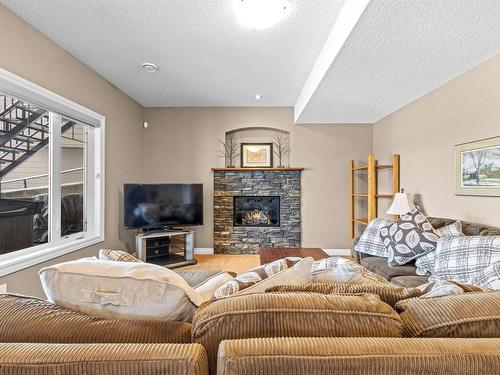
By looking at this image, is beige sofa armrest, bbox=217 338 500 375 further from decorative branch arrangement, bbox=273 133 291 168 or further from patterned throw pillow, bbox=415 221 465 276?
decorative branch arrangement, bbox=273 133 291 168

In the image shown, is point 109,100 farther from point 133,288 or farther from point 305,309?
point 305,309

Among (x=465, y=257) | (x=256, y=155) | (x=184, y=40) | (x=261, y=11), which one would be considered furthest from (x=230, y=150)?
(x=465, y=257)

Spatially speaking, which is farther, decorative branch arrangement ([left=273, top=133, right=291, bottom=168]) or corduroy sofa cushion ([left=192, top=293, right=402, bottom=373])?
decorative branch arrangement ([left=273, top=133, right=291, bottom=168])

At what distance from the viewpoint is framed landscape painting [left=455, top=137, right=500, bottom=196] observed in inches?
Result: 97.4

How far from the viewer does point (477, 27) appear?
2.01 metres

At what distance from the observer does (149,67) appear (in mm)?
3281

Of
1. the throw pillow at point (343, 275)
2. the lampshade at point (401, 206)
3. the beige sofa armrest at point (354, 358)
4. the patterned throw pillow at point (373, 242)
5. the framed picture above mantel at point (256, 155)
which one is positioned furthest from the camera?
the framed picture above mantel at point (256, 155)

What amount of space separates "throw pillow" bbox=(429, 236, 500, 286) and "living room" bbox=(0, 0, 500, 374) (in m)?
0.02

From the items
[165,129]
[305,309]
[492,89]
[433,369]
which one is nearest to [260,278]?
[305,309]

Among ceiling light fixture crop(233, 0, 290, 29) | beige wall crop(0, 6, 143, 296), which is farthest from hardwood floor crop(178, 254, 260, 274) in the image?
ceiling light fixture crop(233, 0, 290, 29)

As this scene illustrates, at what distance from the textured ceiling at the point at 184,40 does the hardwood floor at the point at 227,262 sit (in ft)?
8.34

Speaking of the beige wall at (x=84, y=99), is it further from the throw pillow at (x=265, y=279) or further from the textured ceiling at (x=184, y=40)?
the throw pillow at (x=265, y=279)

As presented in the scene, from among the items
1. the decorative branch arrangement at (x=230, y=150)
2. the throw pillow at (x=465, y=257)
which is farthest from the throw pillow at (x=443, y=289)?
the decorative branch arrangement at (x=230, y=150)

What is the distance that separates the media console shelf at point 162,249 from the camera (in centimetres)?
401
